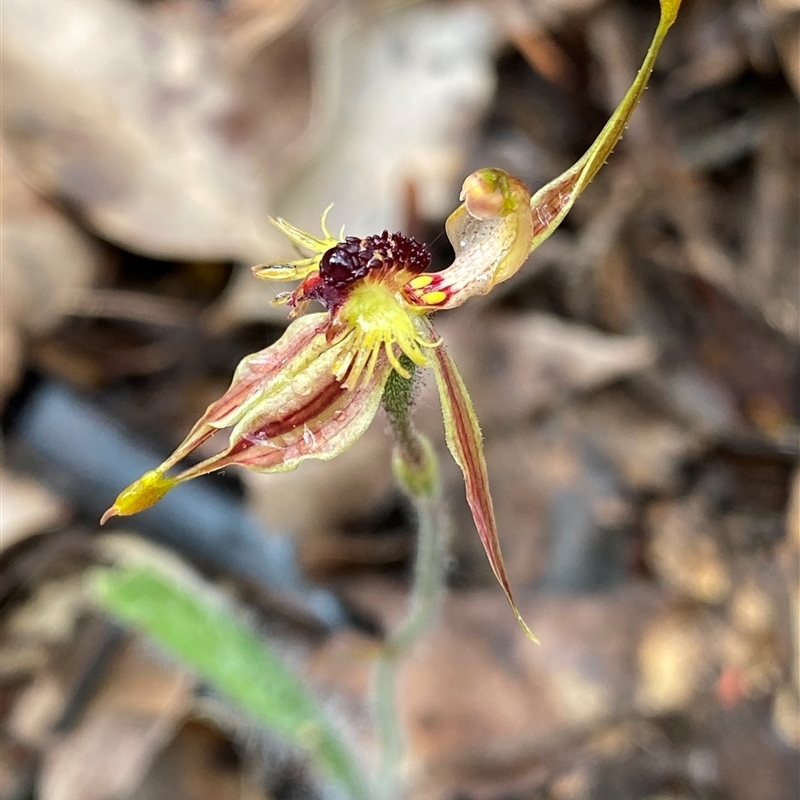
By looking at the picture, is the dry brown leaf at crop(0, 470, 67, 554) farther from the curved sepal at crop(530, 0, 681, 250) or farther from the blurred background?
the curved sepal at crop(530, 0, 681, 250)

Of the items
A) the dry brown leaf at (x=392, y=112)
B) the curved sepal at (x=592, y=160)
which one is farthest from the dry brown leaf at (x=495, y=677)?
the curved sepal at (x=592, y=160)

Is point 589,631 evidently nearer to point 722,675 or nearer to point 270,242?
point 722,675

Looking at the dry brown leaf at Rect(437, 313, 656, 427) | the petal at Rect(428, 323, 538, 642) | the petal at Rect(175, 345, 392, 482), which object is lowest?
the petal at Rect(428, 323, 538, 642)

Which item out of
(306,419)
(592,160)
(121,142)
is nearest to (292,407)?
(306,419)

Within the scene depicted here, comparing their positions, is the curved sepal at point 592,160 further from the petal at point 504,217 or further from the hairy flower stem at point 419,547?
the hairy flower stem at point 419,547

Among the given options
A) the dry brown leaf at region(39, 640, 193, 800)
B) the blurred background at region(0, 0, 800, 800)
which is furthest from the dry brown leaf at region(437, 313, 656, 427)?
the dry brown leaf at region(39, 640, 193, 800)

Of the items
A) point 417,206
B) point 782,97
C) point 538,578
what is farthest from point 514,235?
point 782,97
